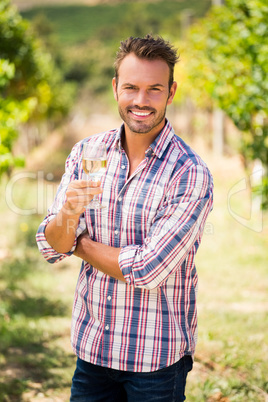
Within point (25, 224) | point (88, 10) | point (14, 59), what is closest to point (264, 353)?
point (25, 224)

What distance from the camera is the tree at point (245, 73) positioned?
18.6ft

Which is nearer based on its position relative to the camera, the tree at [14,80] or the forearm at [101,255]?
the forearm at [101,255]

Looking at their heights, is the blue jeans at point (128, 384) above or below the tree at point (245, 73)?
below

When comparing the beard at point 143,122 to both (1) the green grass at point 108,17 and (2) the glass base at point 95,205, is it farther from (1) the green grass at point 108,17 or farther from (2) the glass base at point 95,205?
(1) the green grass at point 108,17

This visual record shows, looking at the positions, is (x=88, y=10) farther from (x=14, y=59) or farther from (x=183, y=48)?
(x=14, y=59)

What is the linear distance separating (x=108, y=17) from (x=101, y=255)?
3322 inches

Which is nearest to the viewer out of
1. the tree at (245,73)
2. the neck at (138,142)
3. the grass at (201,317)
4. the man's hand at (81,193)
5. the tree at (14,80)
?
the man's hand at (81,193)

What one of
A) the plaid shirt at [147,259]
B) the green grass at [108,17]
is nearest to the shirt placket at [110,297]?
the plaid shirt at [147,259]

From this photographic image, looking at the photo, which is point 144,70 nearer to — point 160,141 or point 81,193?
point 160,141

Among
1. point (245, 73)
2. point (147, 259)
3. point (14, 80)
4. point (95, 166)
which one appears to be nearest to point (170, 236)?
point (147, 259)

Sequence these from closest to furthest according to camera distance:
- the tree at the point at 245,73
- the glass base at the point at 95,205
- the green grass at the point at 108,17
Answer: the glass base at the point at 95,205 < the tree at the point at 245,73 < the green grass at the point at 108,17

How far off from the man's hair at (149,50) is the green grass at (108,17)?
6902 cm

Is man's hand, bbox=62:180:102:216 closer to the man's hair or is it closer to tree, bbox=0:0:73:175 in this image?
the man's hair

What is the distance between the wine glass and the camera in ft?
6.34
